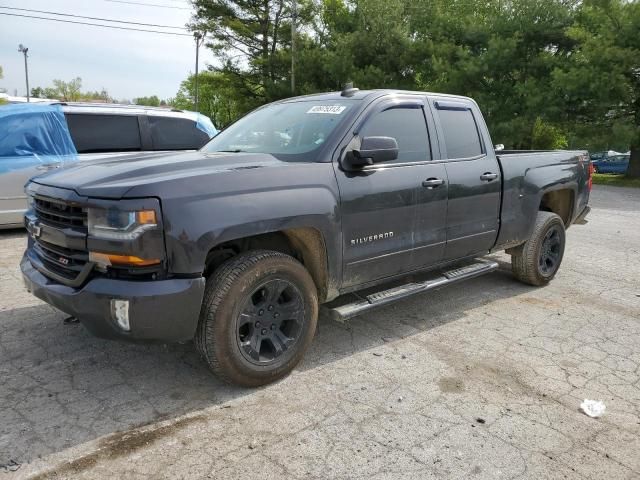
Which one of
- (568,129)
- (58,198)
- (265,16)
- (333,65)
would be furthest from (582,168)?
(265,16)

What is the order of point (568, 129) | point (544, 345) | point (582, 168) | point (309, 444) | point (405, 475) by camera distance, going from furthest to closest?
point (568, 129), point (582, 168), point (544, 345), point (309, 444), point (405, 475)

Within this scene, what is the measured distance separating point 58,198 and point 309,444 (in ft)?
6.44

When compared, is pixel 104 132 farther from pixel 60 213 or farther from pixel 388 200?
pixel 388 200

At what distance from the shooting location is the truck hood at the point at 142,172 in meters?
2.68

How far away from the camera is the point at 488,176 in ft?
14.8

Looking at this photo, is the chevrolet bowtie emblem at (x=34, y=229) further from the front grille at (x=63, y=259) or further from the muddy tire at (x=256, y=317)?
the muddy tire at (x=256, y=317)

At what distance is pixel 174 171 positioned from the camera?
2.95m

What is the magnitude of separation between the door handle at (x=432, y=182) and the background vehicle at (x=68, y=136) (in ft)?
12.1

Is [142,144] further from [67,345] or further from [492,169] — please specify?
[492,169]

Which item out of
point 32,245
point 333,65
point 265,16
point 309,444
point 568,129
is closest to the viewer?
point 309,444

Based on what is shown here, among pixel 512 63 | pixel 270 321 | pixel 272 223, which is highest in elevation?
pixel 512 63

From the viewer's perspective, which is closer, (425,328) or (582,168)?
(425,328)

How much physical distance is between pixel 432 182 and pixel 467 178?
509 millimetres

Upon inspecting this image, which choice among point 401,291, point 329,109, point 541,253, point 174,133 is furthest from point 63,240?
point 174,133
